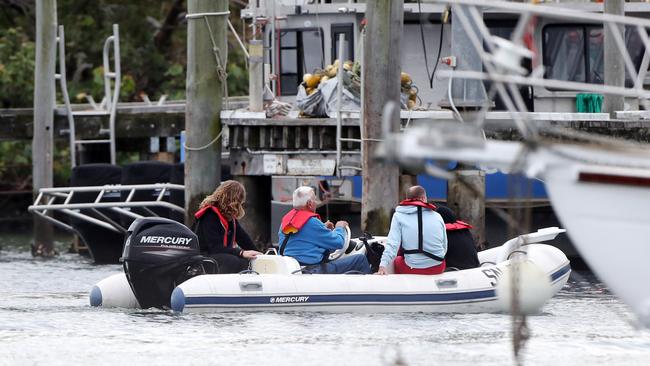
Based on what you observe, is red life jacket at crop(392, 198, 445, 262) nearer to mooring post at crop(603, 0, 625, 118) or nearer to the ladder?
mooring post at crop(603, 0, 625, 118)

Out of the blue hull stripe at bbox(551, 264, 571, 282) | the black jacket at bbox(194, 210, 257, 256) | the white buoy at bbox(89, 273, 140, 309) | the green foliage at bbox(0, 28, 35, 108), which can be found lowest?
the white buoy at bbox(89, 273, 140, 309)

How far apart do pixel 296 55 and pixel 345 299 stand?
9.00m

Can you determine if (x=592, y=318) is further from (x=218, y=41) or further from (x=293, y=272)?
(x=218, y=41)

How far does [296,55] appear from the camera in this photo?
2306cm

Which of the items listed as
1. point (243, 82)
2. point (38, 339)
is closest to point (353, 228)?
point (38, 339)

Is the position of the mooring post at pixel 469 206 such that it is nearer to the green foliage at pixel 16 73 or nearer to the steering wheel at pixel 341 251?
the steering wheel at pixel 341 251

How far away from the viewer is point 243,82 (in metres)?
36.8

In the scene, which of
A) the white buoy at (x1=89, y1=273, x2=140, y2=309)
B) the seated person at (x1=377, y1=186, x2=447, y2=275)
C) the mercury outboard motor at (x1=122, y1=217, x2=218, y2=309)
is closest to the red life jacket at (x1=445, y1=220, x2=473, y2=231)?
the seated person at (x1=377, y1=186, x2=447, y2=275)

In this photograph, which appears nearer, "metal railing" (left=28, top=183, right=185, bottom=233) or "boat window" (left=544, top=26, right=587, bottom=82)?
"metal railing" (left=28, top=183, right=185, bottom=233)

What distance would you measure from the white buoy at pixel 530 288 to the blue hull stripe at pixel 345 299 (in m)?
0.19

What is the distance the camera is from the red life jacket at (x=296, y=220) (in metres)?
15.0

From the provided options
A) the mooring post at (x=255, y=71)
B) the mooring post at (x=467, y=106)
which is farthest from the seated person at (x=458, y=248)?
the mooring post at (x=255, y=71)

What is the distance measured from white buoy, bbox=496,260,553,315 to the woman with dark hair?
2.36 m

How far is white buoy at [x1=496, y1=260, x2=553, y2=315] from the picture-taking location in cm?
1441
